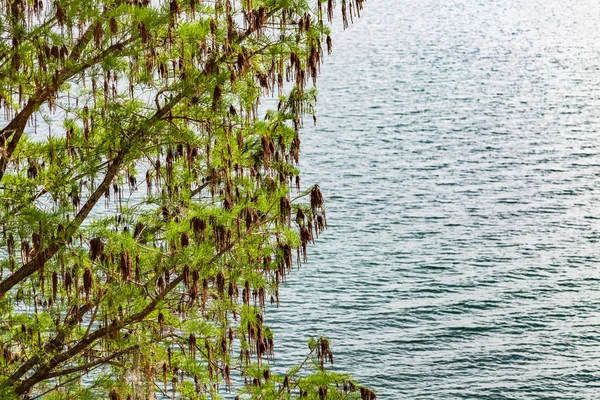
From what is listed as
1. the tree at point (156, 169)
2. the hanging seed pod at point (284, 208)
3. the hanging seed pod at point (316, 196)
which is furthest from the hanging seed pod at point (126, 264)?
the hanging seed pod at point (316, 196)

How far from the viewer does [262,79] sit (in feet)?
37.0

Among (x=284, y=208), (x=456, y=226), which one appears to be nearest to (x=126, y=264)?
(x=284, y=208)

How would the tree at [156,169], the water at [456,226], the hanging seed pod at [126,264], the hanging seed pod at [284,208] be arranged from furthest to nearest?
the water at [456,226] → the tree at [156,169] → the hanging seed pod at [284,208] → the hanging seed pod at [126,264]

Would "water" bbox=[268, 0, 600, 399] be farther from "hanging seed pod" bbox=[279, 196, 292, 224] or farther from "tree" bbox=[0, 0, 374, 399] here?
"hanging seed pod" bbox=[279, 196, 292, 224]

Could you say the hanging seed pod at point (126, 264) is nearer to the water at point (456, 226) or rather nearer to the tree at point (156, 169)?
the tree at point (156, 169)

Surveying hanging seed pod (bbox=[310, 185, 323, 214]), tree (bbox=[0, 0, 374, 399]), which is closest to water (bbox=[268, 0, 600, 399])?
tree (bbox=[0, 0, 374, 399])

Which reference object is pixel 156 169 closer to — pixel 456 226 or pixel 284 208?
pixel 284 208

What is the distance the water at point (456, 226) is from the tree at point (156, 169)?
15.4 metres

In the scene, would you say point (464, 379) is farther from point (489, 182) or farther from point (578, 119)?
point (578, 119)

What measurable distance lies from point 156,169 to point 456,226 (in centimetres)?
2800

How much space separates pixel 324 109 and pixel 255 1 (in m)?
40.9

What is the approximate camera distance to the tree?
10.3m

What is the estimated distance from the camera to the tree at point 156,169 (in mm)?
10312

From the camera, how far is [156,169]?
428 inches
